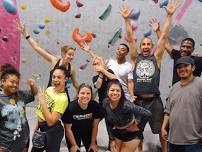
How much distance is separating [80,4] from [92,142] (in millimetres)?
2899

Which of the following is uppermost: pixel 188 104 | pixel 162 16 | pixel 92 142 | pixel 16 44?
pixel 162 16

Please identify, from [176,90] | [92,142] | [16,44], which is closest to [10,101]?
[92,142]

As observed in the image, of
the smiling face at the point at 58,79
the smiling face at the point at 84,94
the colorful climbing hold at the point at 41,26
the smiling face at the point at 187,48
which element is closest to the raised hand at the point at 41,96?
the smiling face at the point at 58,79

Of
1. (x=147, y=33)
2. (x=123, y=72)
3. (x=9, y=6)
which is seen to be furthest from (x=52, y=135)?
(x=9, y=6)

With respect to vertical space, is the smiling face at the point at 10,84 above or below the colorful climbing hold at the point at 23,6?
below

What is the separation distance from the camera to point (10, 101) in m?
3.43

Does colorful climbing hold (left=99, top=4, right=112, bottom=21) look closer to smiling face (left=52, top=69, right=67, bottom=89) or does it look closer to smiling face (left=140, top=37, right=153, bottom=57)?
smiling face (left=140, top=37, right=153, bottom=57)

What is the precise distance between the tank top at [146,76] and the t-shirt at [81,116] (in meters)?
0.59

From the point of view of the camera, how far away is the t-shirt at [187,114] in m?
3.58

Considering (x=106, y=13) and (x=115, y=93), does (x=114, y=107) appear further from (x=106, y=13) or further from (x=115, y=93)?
(x=106, y=13)

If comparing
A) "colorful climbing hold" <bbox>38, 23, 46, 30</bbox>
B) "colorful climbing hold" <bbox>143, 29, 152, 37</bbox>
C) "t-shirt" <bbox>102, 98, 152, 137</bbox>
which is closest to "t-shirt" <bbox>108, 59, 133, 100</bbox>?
"t-shirt" <bbox>102, 98, 152, 137</bbox>

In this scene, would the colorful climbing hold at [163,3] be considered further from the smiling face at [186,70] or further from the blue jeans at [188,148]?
the blue jeans at [188,148]

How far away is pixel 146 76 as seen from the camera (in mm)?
4512

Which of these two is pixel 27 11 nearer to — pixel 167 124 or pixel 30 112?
pixel 30 112
